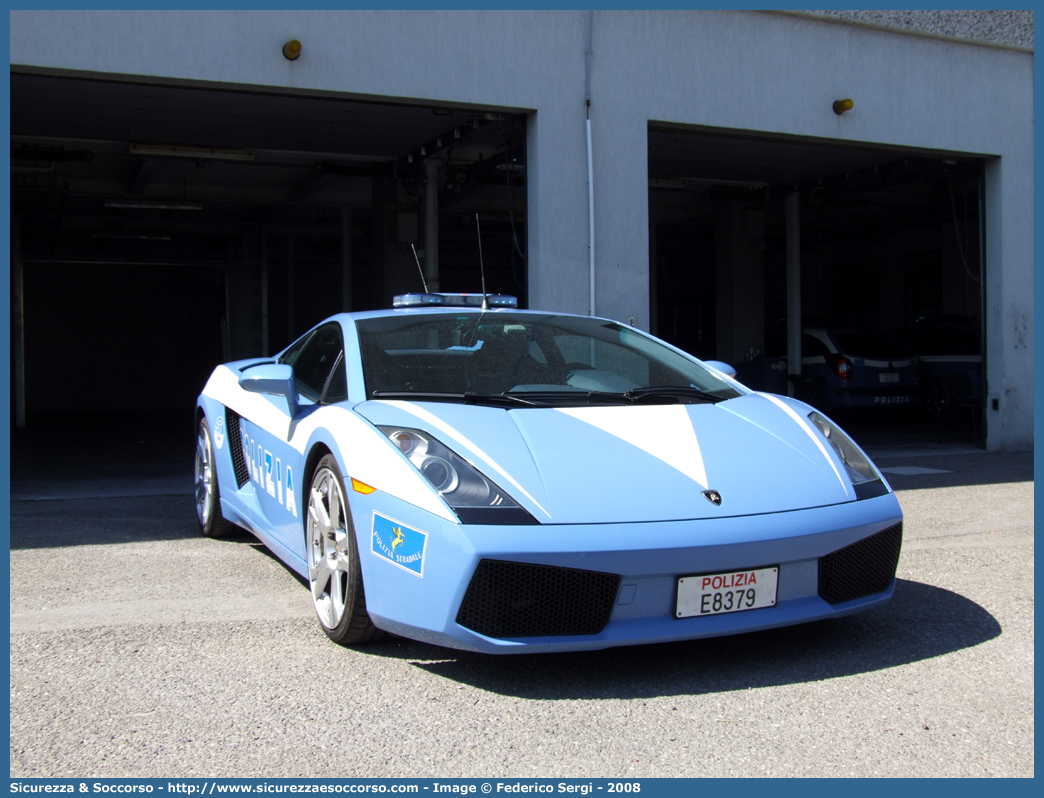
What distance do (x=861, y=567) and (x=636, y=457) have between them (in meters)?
0.81

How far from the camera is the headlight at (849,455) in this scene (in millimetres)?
3381

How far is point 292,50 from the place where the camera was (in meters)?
7.38

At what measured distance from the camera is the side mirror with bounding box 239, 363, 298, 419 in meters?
3.79

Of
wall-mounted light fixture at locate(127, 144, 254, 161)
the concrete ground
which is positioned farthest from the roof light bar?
wall-mounted light fixture at locate(127, 144, 254, 161)

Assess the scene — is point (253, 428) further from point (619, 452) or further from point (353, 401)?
point (619, 452)

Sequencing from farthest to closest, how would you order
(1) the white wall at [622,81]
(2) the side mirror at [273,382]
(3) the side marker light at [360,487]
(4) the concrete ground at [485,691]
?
(1) the white wall at [622,81] → (2) the side mirror at [273,382] → (3) the side marker light at [360,487] → (4) the concrete ground at [485,691]

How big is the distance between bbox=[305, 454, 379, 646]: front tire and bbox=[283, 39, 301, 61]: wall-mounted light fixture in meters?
4.82

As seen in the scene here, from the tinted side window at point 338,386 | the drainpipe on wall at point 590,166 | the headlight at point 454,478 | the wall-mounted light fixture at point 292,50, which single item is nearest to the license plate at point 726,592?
the headlight at point 454,478

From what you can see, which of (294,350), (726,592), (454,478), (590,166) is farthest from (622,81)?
(726,592)

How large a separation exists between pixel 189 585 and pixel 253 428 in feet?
2.39

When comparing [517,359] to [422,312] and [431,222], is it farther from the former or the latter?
[431,222]

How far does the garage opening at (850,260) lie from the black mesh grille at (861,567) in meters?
6.39

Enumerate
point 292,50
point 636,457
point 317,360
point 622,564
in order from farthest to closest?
point 292,50 → point 317,360 → point 636,457 → point 622,564

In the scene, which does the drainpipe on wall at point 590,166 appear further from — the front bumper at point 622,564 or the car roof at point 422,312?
the front bumper at point 622,564
